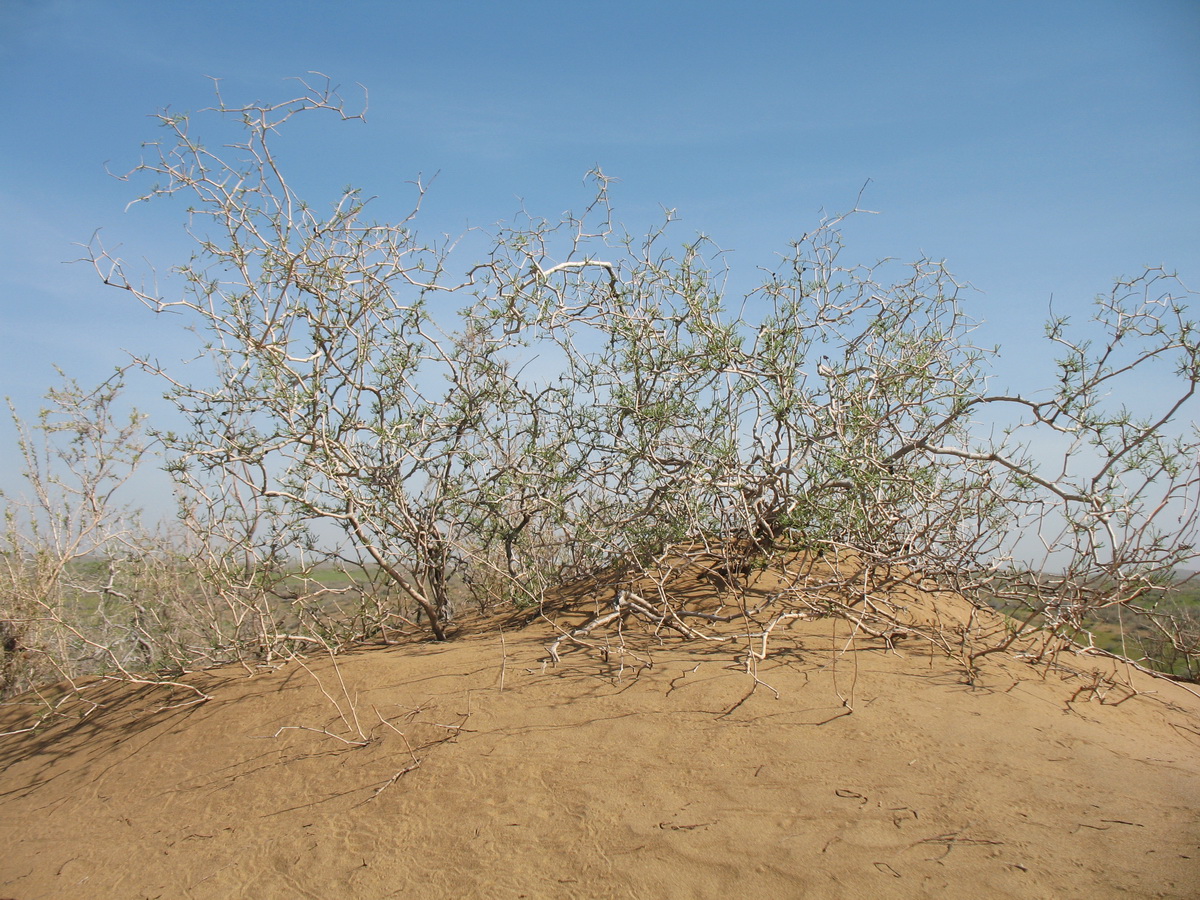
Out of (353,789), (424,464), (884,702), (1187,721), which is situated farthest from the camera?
(424,464)

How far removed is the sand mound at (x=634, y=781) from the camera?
244 centimetres

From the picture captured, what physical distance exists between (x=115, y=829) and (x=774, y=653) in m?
3.07

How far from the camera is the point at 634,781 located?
290 centimetres

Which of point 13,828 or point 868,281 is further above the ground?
point 868,281

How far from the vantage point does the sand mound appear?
8.01ft

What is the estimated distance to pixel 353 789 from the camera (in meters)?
3.14

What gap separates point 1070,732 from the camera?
3.25 meters

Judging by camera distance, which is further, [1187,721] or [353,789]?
[1187,721]

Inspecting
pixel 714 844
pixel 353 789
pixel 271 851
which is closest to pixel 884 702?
pixel 714 844

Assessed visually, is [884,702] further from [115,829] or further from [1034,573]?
[115,829]

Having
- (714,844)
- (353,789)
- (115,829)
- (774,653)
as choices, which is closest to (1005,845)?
(714,844)

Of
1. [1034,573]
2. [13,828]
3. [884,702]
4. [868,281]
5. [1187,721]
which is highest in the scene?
[868,281]

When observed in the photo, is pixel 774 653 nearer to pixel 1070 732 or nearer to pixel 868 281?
pixel 1070 732

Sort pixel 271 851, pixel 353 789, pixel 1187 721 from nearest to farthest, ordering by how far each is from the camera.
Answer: pixel 271 851 < pixel 353 789 < pixel 1187 721
